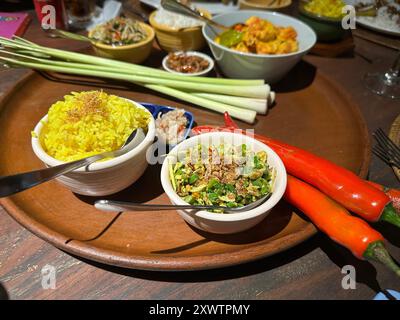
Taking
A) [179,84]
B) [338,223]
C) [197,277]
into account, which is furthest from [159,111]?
[338,223]

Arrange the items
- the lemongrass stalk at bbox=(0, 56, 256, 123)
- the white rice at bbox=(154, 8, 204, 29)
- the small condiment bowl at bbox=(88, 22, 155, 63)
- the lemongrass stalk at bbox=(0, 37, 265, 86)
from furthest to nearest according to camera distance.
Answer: the white rice at bbox=(154, 8, 204, 29)
the small condiment bowl at bbox=(88, 22, 155, 63)
the lemongrass stalk at bbox=(0, 37, 265, 86)
the lemongrass stalk at bbox=(0, 56, 256, 123)

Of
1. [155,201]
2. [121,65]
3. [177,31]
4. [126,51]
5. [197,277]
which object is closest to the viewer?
[197,277]

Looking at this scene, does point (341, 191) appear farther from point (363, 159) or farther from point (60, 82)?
point (60, 82)

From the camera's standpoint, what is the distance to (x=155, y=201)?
A: 139cm

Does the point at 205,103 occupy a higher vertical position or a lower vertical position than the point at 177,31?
lower

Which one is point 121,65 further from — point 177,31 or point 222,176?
point 222,176

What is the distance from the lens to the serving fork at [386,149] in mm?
1612

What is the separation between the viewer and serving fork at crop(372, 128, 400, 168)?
5.29 ft

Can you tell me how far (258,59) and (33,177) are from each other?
1.39 meters

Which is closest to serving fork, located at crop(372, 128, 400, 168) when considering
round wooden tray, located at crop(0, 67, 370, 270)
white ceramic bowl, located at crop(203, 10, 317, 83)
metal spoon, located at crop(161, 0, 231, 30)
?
round wooden tray, located at crop(0, 67, 370, 270)

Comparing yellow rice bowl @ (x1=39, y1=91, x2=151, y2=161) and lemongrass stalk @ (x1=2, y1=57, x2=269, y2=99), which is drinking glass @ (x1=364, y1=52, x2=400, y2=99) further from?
yellow rice bowl @ (x1=39, y1=91, x2=151, y2=161)

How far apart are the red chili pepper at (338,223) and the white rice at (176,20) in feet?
4.98

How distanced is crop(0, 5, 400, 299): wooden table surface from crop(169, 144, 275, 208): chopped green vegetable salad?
258 mm

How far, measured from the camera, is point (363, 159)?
1531mm
